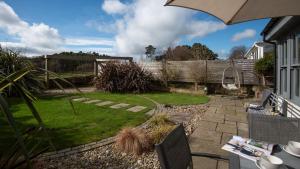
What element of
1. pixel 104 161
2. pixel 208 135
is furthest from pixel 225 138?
pixel 104 161

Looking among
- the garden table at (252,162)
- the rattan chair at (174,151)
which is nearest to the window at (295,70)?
the garden table at (252,162)

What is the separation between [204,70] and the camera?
10594 millimetres

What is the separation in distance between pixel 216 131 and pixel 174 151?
3095mm

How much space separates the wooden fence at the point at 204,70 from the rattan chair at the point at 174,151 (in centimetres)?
871

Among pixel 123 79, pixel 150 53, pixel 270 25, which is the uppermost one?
pixel 150 53

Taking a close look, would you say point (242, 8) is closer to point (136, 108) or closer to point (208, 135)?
point (208, 135)

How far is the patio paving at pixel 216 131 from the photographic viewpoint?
3064 millimetres

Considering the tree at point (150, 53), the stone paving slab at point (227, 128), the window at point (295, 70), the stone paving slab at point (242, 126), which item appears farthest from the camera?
the tree at point (150, 53)

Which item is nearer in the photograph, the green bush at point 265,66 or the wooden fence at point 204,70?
the green bush at point 265,66

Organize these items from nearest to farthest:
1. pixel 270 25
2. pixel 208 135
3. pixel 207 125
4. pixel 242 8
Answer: pixel 242 8 < pixel 208 135 < pixel 207 125 < pixel 270 25

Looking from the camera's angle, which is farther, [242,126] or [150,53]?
[150,53]

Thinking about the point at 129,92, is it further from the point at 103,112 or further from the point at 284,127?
the point at 284,127

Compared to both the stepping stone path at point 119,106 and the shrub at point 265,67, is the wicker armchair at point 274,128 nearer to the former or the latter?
the stepping stone path at point 119,106

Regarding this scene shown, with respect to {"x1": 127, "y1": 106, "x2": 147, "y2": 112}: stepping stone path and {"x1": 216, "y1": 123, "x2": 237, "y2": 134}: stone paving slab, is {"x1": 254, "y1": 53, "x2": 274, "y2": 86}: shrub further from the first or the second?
{"x1": 127, "y1": 106, "x2": 147, "y2": 112}: stepping stone path
